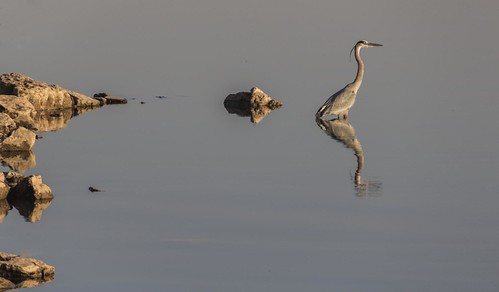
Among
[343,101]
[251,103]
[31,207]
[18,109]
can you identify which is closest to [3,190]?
[31,207]

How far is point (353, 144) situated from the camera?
19484mm

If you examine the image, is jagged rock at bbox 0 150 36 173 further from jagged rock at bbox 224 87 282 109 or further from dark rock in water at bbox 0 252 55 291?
jagged rock at bbox 224 87 282 109

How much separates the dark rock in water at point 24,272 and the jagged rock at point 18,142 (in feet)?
22.4

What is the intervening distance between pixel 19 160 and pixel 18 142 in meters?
0.54

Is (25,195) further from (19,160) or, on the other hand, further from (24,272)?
(24,272)

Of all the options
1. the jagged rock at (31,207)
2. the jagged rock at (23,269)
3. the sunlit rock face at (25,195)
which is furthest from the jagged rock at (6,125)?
the jagged rock at (23,269)

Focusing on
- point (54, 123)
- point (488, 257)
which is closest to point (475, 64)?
point (54, 123)

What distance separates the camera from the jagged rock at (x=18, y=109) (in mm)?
20953

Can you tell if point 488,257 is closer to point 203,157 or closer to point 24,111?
point 203,157

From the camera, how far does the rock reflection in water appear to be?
1558cm

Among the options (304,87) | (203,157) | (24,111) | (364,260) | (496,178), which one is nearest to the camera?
(364,260)

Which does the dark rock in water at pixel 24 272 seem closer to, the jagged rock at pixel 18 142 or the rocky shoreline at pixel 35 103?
the jagged rock at pixel 18 142

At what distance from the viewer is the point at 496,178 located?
54.1 ft

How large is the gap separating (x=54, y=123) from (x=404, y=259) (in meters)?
11.0
